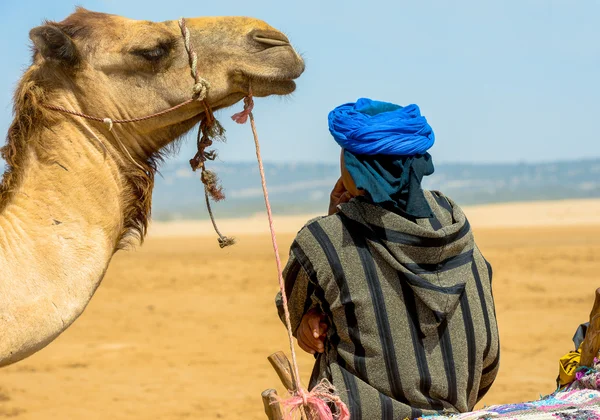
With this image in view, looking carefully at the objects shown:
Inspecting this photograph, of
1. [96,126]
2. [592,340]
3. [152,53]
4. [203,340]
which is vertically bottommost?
[203,340]

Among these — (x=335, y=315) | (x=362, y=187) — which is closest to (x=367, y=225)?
(x=362, y=187)

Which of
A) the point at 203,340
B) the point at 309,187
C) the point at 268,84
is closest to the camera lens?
the point at 268,84

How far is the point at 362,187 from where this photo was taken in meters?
2.94

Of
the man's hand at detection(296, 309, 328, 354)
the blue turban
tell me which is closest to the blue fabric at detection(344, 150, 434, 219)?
the blue turban

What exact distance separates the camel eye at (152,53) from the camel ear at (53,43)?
0.82 ft

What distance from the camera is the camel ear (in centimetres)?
335

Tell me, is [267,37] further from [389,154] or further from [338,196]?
[389,154]

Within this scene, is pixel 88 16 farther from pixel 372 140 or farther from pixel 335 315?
pixel 335 315

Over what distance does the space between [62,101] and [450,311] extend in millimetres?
1684

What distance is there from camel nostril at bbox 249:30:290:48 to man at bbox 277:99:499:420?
0.64m

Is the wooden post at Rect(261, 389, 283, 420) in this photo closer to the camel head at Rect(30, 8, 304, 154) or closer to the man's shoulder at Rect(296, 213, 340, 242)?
the man's shoulder at Rect(296, 213, 340, 242)

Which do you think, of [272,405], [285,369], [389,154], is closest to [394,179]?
[389,154]

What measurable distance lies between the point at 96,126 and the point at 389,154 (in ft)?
3.98

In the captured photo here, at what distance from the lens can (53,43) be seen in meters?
3.39
